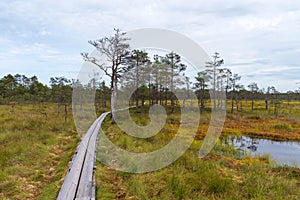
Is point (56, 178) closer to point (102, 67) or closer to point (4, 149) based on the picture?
point (4, 149)

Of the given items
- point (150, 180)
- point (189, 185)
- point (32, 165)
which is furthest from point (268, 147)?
point (32, 165)

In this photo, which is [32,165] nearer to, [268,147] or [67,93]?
[268,147]

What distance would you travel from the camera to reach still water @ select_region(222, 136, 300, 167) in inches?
535

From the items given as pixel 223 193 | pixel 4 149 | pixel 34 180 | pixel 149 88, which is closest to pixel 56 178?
pixel 34 180

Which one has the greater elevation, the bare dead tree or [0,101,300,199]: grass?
the bare dead tree

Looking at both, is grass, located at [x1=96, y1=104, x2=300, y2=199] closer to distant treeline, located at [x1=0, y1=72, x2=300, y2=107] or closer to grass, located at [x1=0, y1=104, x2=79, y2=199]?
grass, located at [x1=0, y1=104, x2=79, y2=199]

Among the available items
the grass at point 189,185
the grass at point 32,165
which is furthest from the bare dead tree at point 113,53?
the grass at point 189,185

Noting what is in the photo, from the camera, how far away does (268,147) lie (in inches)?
635

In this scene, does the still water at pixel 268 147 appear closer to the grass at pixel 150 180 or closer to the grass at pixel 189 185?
the grass at pixel 150 180

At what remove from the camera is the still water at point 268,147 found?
13.6 metres

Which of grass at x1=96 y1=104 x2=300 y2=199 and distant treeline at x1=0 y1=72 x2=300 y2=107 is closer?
grass at x1=96 y1=104 x2=300 y2=199

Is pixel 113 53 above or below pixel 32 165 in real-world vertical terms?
above

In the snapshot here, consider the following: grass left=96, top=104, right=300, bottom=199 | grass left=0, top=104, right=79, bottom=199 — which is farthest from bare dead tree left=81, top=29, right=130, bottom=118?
grass left=96, top=104, right=300, bottom=199

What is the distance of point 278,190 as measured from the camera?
5.57 metres
